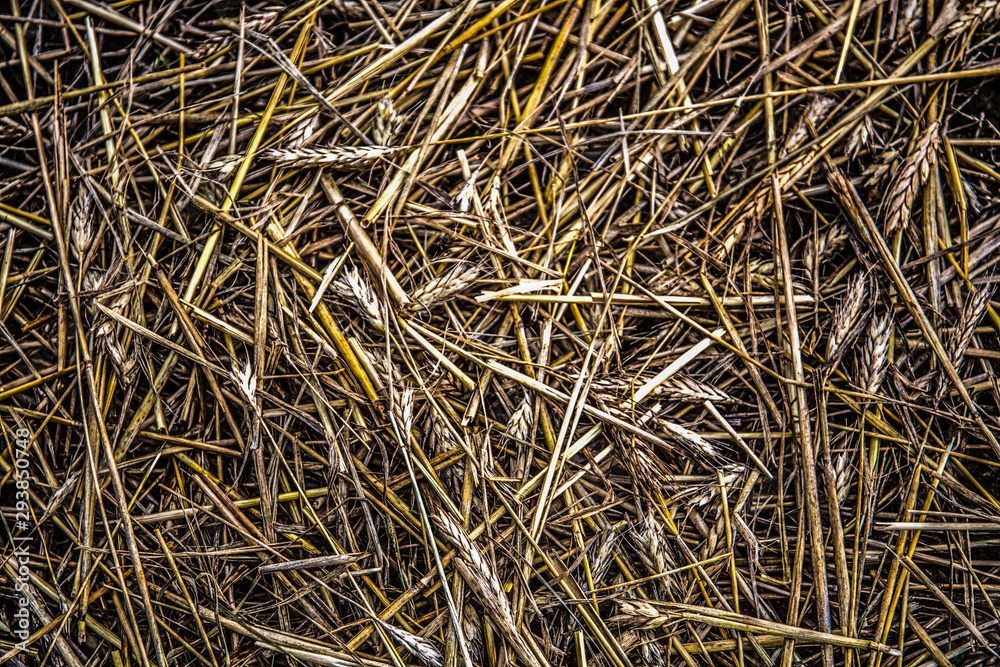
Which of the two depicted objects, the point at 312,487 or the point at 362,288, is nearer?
the point at 362,288

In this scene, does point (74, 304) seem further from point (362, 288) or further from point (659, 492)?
point (659, 492)

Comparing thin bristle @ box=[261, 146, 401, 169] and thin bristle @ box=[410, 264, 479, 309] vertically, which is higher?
thin bristle @ box=[261, 146, 401, 169]

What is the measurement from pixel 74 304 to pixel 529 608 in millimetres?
1463

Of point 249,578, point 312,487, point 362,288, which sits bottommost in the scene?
point 249,578

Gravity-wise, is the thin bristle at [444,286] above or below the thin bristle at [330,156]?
below

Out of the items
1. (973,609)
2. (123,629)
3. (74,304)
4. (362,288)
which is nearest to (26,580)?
(123,629)

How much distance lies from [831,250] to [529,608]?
1258 millimetres

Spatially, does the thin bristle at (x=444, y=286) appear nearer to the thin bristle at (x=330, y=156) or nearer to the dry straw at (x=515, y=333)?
the dry straw at (x=515, y=333)

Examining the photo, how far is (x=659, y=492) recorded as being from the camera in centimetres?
137

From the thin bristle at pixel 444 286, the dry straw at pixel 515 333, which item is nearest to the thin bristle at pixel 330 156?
the dry straw at pixel 515 333

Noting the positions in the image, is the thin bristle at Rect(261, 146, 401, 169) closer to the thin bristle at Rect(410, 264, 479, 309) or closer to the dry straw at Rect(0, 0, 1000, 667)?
the dry straw at Rect(0, 0, 1000, 667)

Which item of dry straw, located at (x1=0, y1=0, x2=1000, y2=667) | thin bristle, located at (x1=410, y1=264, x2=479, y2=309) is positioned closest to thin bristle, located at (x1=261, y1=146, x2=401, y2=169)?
dry straw, located at (x1=0, y1=0, x2=1000, y2=667)

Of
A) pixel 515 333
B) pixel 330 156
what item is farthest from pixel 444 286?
pixel 330 156

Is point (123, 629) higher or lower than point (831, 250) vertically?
lower
